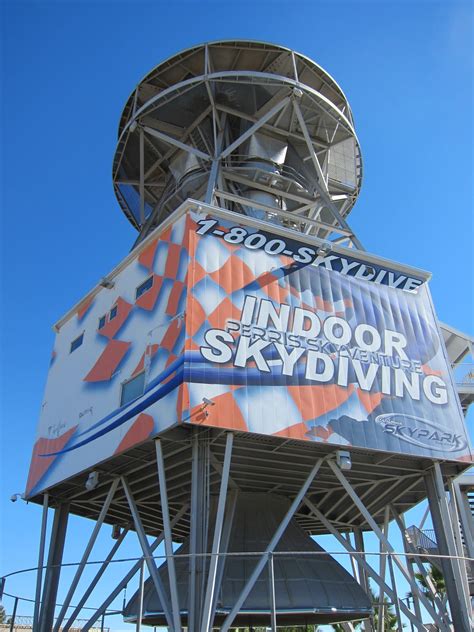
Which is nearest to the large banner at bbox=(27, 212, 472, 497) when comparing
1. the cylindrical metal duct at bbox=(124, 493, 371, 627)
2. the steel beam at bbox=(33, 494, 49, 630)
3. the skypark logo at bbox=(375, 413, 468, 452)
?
the skypark logo at bbox=(375, 413, 468, 452)

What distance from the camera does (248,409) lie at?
15.7 m

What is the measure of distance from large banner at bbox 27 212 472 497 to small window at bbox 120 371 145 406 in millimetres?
41

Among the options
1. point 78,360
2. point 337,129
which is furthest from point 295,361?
point 337,129

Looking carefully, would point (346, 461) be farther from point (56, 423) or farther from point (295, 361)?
point (56, 423)

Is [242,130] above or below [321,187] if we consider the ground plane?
above

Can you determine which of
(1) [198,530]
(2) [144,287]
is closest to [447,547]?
(1) [198,530]

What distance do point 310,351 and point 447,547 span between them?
7014 millimetres

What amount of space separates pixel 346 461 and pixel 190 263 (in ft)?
24.1

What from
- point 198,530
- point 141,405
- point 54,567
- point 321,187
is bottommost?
point 54,567

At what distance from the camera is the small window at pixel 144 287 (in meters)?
19.4

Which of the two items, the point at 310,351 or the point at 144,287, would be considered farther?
the point at 144,287

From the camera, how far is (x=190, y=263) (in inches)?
688

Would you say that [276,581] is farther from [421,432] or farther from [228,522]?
[421,432]

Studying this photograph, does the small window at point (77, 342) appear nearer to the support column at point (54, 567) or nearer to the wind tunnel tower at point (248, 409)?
the wind tunnel tower at point (248, 409)
